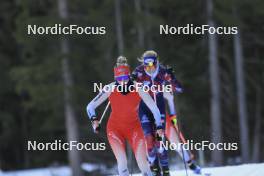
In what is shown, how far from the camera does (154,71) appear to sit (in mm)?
9953

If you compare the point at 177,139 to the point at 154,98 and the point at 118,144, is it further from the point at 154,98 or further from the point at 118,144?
the point at 118,144

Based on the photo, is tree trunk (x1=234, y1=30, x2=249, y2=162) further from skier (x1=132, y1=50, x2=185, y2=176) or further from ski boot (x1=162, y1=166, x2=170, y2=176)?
ski boot (x1=162, y1=166, x2=170, y2=176)

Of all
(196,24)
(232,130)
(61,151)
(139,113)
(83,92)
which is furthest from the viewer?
(61,151)

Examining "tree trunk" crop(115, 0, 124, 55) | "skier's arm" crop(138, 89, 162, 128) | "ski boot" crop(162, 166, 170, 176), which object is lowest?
"ski boot" crop(162, 166, 170, 176)

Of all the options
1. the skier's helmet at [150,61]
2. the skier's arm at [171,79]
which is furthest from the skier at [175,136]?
the skier's helmet at [150,61]

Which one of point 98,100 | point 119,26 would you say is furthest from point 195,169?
point 119,26

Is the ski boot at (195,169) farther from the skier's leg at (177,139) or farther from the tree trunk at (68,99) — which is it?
the tree trunk at (68,99)

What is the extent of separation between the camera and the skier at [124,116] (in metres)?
9.11

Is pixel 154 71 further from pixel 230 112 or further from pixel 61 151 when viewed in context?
pixel 61 151

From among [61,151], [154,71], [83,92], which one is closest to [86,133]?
[83,92]

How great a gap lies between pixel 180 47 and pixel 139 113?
18.8m

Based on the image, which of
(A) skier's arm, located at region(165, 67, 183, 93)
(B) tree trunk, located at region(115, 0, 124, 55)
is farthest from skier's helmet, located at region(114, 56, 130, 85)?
(B) tree trunk, located at region(115, 0, 124, 55)

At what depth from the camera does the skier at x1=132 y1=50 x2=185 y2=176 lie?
959 centimetres

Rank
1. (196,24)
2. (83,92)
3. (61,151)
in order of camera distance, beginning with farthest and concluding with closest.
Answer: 1. (61,151)
2. (196,24)
3. (83,92)
